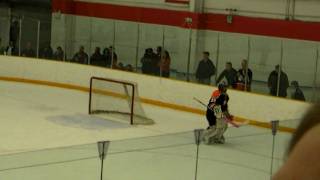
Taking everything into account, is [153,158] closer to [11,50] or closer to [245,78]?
[245,78]

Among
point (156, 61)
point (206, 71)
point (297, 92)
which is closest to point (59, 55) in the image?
point (156, 61)

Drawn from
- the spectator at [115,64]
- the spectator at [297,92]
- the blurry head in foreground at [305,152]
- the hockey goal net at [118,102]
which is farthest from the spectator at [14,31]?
the blurry head in foreground at [305,152]

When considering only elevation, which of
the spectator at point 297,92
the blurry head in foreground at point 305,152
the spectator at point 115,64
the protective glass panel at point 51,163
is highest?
the blurry head in foreground at point 305,152

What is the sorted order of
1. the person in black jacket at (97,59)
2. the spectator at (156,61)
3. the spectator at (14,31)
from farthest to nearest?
the spectator at (14,31)
the person in black jacket at (97,59)
the spectator at (156,61)

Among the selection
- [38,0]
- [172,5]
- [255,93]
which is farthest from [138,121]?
[38,0]

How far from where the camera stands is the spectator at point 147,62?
15.7 metres

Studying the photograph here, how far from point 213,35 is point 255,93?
466 cm

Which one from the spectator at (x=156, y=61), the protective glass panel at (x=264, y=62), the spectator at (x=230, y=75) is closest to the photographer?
the protective glass panel at (x=264, y=62)

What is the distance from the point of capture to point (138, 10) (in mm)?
19938

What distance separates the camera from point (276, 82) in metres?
13.0

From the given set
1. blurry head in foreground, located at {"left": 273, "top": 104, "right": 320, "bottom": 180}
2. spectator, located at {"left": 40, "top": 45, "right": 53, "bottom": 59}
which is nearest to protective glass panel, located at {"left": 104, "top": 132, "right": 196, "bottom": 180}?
blurry head in foreground, located at {"left": 273, "top": 104, "right": 320, "bottom": 180}

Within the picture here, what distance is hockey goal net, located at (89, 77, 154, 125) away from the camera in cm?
1305

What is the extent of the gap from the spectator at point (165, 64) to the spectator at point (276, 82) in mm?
3000

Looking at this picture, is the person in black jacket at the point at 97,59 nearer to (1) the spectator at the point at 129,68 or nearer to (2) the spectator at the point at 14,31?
(1) the spectator at the point at 129,68
